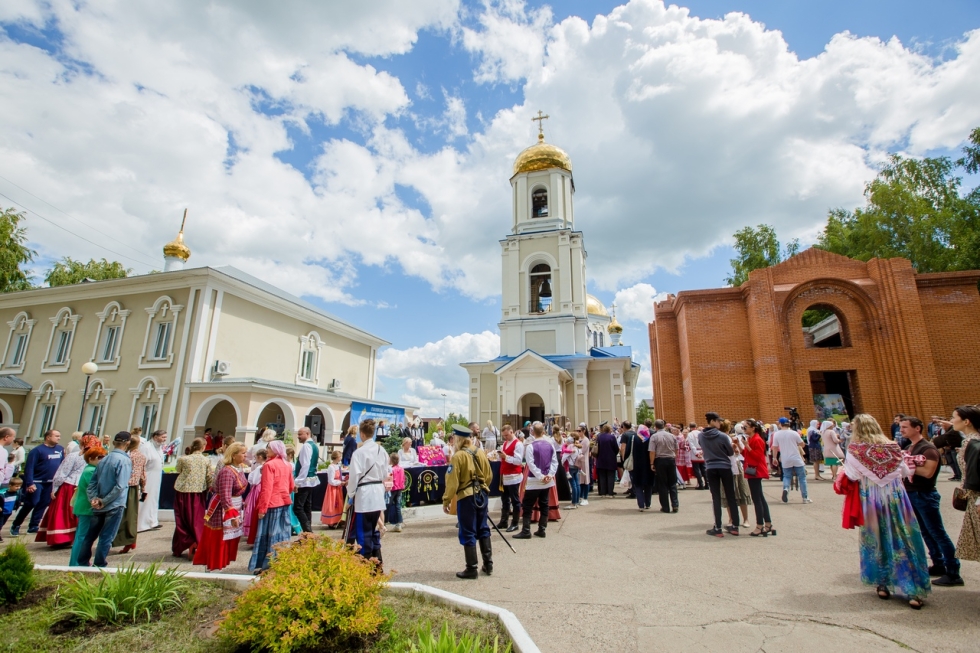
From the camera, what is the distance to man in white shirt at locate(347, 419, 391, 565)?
237 inches

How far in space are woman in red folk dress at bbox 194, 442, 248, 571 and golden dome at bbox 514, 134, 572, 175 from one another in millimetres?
28136

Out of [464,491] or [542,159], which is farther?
[542,159]

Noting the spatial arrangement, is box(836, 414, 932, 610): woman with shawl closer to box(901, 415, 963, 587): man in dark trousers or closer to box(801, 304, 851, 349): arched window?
box(901, 415, 963, 587): man in dark trousers

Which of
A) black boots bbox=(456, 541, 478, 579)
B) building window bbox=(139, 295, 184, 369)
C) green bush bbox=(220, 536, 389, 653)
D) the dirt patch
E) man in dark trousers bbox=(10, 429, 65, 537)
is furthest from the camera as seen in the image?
building window bbox=(139, 295, 184, 369)

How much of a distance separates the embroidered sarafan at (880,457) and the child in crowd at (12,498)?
12.8 meters

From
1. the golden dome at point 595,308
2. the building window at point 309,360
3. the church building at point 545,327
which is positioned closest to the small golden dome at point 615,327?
the golden dome at point 595,308

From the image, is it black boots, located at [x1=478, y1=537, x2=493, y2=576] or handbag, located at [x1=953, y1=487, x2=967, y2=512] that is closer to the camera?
handbag, located at [x1=953, y1=487, x2=967, y2=512]

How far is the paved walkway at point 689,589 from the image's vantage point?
12.9 ft

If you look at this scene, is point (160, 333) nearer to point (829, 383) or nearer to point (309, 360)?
point (309, 360)

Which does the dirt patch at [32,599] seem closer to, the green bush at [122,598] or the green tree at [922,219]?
the green bush at [122,598]

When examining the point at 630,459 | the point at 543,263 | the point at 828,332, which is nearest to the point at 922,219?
the point at 828,332

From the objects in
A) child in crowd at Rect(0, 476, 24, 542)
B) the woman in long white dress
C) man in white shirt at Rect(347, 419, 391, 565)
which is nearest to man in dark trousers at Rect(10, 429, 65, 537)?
child in crowd at Rect(0, 476, 24, 542)

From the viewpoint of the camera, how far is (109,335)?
20.3m

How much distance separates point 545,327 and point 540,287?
131 inches
